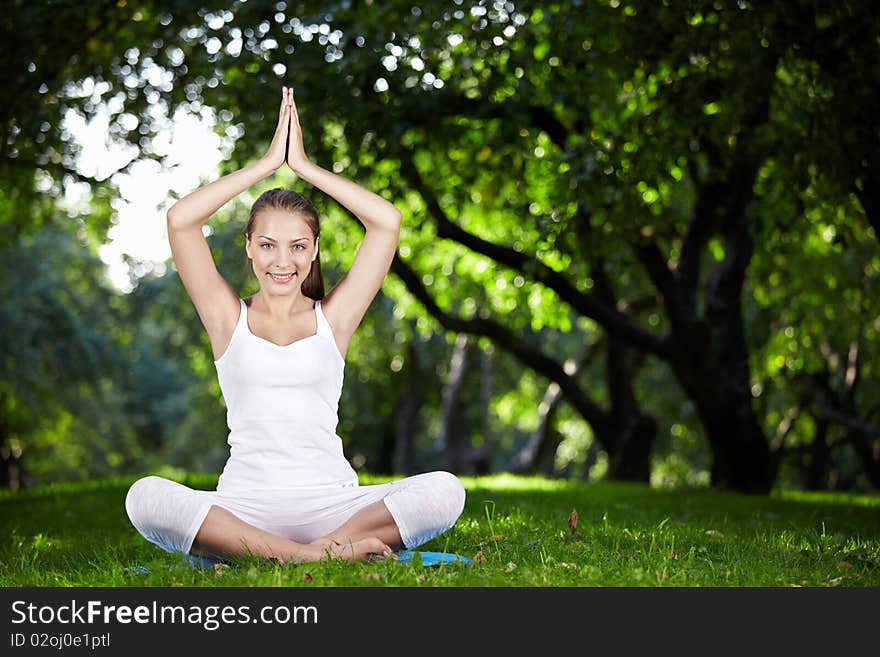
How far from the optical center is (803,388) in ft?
69.0

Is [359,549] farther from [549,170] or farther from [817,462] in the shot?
[817,462]

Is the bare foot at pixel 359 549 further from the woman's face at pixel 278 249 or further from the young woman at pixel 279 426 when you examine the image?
the woman's face at pixel 278 249

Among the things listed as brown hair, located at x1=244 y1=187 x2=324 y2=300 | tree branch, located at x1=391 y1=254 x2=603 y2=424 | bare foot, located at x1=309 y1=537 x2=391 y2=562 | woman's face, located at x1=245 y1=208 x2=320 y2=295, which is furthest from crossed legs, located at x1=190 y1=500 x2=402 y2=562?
tree branch, located at x1=391 y1=254 x2=603 y2=424

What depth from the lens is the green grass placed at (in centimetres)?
480

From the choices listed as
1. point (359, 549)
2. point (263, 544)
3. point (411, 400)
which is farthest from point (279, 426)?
point (411, 400)

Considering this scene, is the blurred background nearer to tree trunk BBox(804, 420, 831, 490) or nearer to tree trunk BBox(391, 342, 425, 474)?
tree trunk BBox(804, 420, 831, 490)

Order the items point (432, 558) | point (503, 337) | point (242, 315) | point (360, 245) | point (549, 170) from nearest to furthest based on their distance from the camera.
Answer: point (432, 558)
point (242, 315)
point (360, 245)
point (549, 170)
point (503, 337)

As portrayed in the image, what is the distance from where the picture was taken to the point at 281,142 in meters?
5.74

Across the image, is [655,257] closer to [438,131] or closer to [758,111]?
[758,111]

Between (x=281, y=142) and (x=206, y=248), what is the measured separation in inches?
28.6

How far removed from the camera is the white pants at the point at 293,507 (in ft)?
17.2

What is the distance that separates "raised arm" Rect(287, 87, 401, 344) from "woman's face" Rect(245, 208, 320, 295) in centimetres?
25
